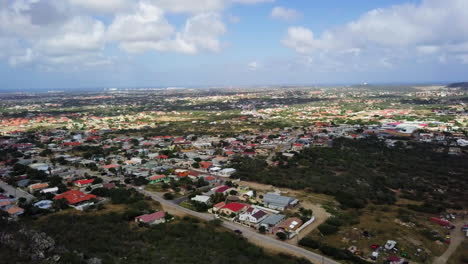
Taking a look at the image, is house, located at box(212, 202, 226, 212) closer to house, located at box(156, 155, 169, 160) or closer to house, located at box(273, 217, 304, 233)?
house, located at box(273, 217, 304, 233)

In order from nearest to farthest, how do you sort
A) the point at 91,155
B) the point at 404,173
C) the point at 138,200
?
the point at 138,200 < the point at 404,173 < the point at 91,155

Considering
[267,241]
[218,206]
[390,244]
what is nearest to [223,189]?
[218,206]

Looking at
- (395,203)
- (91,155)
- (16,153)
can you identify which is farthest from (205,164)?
(16,153)

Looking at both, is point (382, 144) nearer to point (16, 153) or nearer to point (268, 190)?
point (268, 190)

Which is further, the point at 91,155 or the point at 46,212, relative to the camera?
the point at 91,155

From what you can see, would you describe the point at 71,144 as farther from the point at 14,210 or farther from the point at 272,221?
the point at 272,221

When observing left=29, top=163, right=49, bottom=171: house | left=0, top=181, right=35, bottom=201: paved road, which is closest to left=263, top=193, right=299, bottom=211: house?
left=0, top=181, right=35, bottom=201: paved road
